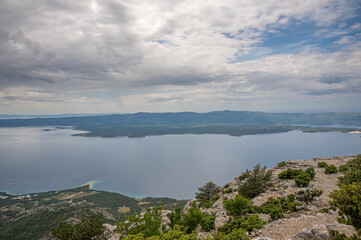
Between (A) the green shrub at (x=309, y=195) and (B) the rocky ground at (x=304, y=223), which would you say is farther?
(A) the green shrub at (x=309, y=195)

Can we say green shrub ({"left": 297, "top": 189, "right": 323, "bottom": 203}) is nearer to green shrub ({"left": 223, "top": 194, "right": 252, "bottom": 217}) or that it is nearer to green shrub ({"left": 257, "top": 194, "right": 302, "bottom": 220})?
green shrub ({"left": 257, "top": 194, "right": 302, "bottom": 220})

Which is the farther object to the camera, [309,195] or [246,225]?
[309,195]

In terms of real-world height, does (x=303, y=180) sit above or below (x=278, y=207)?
above

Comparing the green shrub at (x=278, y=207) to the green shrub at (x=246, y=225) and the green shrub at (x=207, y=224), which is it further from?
the green shrub at (x=207, y=224)

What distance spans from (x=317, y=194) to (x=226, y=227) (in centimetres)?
1173

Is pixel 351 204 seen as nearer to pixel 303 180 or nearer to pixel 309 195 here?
pixel 309 195

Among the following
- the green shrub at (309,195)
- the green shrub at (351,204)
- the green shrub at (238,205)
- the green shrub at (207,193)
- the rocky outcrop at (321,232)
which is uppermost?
the green shrub at (351,204)

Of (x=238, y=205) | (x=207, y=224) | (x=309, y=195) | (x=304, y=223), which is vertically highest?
(x=309, y=195)

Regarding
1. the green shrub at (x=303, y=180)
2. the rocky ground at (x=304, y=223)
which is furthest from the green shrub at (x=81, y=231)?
the green shrub at (x=303, y=180)

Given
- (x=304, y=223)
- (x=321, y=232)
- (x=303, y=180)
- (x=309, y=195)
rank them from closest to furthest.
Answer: (x=321, y=232), (x=304, y=223), (x=309, y=195), (x=303, y=180)

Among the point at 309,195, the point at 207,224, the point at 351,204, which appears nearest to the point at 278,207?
the point at 309,195

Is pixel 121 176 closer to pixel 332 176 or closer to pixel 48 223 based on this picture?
pixel 48 223

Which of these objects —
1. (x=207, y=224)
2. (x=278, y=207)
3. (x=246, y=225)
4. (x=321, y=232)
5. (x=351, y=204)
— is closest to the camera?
(x=351, y=204)

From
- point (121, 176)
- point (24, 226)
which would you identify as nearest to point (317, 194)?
point (24, 226)
